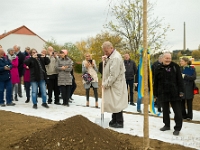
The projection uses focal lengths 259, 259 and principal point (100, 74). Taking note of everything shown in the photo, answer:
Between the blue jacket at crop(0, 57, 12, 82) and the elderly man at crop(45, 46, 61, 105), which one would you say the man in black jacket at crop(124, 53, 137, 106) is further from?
the blue jacket at crop(0, 57, 12, 82)

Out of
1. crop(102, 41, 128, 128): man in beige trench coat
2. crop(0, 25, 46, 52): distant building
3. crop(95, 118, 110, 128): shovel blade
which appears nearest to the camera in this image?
crop(102, 41, 128, 128): man in beige trench coat

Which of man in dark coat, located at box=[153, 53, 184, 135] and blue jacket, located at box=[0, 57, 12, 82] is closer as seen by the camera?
man in dark coat, located at box=[153, 53, 184, 135]

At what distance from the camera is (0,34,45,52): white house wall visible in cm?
4244

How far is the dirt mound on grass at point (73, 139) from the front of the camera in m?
4.29

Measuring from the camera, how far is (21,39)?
44.8m

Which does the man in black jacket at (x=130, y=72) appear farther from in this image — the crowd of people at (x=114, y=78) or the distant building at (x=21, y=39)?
the distant building at (x=21, y=39)

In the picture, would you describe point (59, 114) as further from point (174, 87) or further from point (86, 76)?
point (174, 87)

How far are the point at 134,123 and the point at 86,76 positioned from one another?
8.62 ft

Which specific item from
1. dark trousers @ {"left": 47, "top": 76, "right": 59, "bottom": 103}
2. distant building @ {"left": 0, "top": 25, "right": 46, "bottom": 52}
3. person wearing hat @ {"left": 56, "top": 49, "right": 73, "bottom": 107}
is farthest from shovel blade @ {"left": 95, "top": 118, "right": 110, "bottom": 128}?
distant building @ {"left": 0, "top": 25, "right": 46, "bottom": 52}

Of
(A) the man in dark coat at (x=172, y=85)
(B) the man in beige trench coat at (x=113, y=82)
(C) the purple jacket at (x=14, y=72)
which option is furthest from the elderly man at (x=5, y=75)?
(A) the man in dark coat at (x=172, y=85)

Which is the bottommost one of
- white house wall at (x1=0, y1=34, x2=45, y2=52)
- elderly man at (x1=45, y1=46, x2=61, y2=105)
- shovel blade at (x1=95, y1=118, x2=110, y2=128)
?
shovel blade at (x1=95, y1=118, x2=110, y2=128)

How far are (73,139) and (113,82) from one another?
1.91m

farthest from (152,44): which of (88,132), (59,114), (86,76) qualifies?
(88,132)

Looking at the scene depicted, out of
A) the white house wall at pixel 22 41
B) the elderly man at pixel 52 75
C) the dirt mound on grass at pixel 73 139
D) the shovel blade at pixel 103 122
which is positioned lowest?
the shovel blade at pixel 103 122
